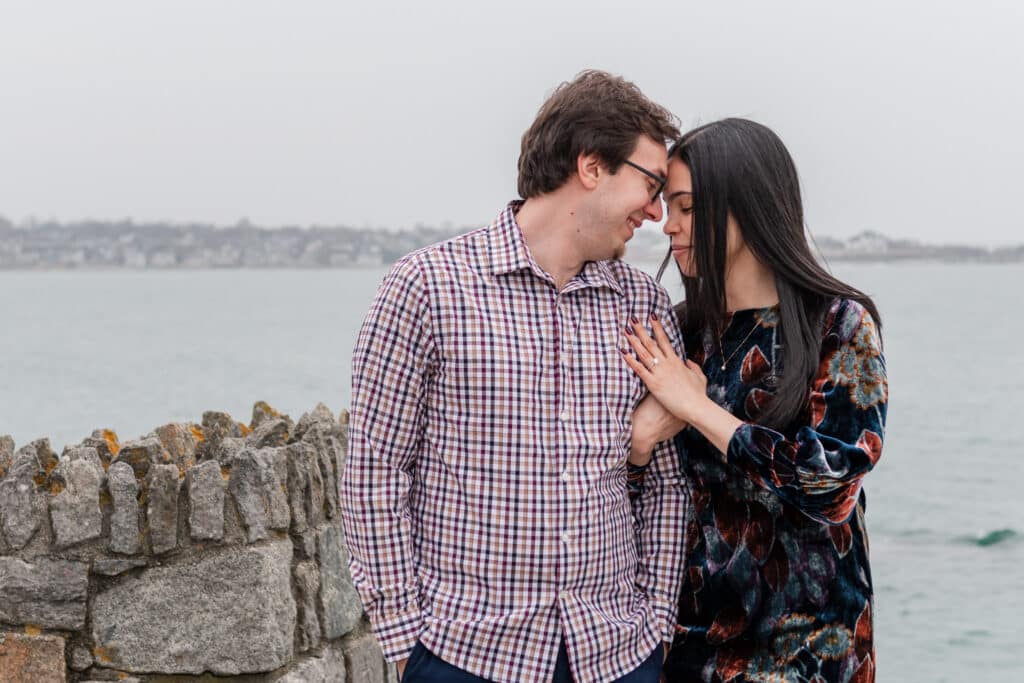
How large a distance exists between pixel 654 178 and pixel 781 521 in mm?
767

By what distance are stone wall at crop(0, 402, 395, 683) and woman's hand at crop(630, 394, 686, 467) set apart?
4.11 feet

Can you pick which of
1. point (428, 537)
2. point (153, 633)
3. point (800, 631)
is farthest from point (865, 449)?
point (153, 633)

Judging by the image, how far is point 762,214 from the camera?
99.8 inches

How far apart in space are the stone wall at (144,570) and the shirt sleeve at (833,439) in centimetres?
148

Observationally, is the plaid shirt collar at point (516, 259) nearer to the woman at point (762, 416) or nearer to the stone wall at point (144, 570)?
the woman at point (762, 416)

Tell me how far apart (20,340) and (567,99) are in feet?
240

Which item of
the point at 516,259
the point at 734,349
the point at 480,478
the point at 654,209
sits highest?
the point at 654,209

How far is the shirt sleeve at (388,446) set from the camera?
238 centimetres

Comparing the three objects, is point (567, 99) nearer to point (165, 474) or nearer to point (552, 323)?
point (552, 323)

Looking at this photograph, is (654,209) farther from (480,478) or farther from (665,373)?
(480,478)

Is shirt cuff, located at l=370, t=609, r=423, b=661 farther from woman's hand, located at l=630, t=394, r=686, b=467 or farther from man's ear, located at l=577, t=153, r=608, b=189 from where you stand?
man's ear, located at l=577, t=153, r=608, b=189

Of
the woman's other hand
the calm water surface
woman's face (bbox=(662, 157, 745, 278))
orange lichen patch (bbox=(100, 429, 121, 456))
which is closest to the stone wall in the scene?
orange lichen patch (bbox=(100, 429, 121, 456))

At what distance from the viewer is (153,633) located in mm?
3314

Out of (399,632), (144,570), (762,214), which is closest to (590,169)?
(762,214)
